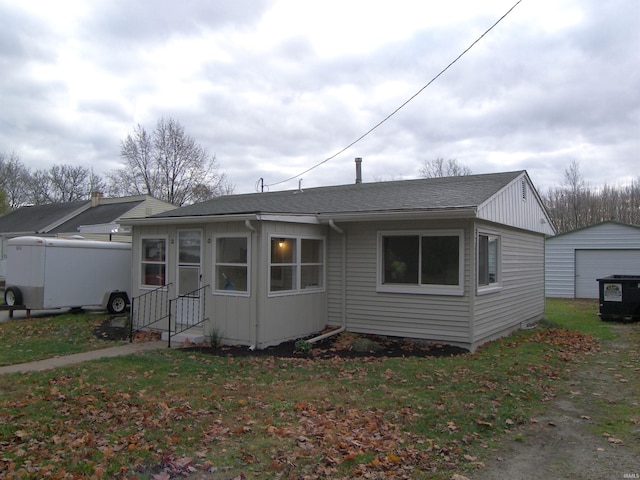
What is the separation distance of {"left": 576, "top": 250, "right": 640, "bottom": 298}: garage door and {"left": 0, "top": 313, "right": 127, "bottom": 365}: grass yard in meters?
19.0

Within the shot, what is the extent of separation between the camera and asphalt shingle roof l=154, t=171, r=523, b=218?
31.7 ft

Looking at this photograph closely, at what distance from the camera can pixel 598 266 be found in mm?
21531

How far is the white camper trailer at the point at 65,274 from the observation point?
13.6 meters

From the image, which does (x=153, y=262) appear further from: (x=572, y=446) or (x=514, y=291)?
(x=572, y=446)

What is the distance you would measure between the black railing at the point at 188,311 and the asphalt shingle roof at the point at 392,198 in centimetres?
167

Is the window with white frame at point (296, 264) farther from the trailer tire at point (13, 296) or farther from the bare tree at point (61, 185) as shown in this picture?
the bare tree at point (61, 185)

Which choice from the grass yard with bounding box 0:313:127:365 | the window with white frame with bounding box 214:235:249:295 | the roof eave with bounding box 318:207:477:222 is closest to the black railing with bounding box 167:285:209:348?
the window with white frame with bounding box 214:235:249:295

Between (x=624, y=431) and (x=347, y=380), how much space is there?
3373mm

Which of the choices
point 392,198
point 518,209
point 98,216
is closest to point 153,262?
point 392,198

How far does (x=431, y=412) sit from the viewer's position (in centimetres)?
570

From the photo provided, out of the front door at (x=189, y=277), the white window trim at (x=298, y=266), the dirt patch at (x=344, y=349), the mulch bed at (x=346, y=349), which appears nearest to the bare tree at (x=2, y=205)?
the mulch bed at (x=346, y=349)

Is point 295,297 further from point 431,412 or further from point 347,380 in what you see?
point 431,412

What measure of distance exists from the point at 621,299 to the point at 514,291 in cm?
478

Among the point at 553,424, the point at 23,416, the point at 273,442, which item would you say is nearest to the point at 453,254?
the point at 553,424
